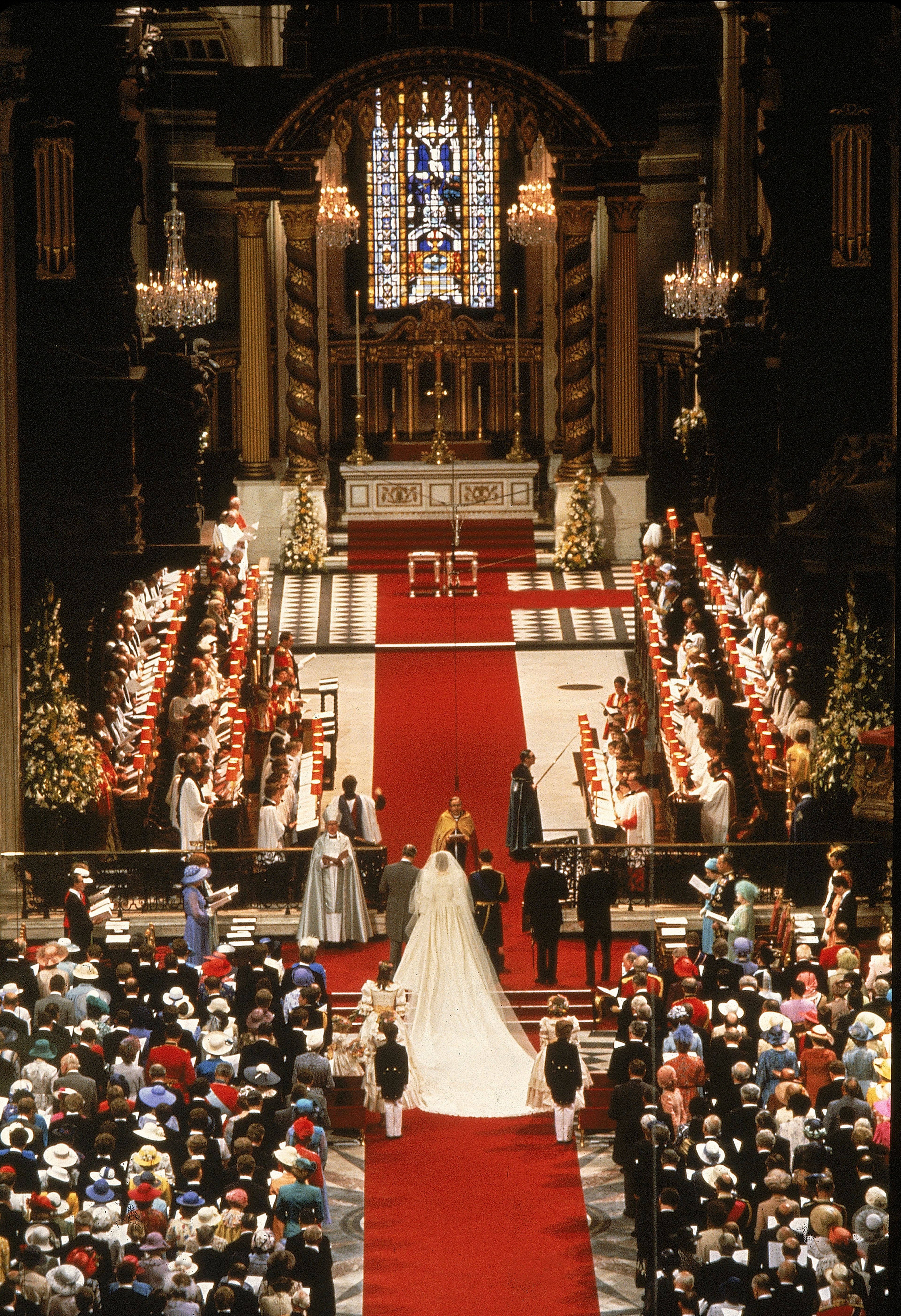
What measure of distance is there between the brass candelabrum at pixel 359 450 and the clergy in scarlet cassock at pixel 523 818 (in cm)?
1369

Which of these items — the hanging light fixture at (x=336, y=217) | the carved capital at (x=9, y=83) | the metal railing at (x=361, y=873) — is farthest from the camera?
the hanging light fixture at (x=336, y=217)

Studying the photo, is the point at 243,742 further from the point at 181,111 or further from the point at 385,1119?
the point at 181,111

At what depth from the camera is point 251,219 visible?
33.0 metres

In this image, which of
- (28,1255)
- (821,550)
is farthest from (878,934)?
(28,1255)

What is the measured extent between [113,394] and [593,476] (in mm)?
9199

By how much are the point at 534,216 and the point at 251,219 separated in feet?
13.7

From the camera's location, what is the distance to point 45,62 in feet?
82.0

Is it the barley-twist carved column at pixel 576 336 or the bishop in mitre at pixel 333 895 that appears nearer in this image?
the bishop in mitre at pixel 333 895

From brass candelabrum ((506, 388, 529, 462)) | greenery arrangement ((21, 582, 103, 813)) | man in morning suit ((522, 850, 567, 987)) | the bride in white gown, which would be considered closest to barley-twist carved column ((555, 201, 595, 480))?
brass candelabrum ((506, 388, 529, 462))

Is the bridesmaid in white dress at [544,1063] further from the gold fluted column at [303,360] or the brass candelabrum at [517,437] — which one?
the brass candelabrum at [517,437]

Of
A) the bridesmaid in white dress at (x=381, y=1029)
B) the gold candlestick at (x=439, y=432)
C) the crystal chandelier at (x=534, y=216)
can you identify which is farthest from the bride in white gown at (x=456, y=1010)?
the crystal chandelier at (x=534, y=216)

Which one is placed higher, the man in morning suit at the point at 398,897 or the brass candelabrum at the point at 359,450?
the brass candelabrum at the point at 359,450

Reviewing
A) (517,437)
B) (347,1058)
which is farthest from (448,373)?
(347,1058)

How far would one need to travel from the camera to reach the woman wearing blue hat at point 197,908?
18.7 m
